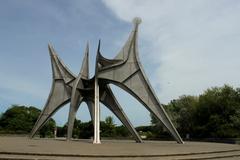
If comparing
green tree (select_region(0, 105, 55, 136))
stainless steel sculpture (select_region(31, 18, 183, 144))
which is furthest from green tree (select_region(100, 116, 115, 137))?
stainless steel sculpture (select_region(31, 18, 183, 144))

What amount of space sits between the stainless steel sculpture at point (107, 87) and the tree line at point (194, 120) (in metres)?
13.8

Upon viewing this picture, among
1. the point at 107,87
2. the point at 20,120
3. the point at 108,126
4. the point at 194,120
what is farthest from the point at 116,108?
the point at 20,120

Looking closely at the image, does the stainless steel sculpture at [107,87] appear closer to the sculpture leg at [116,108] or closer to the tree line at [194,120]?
the sculpture leg at [116,108]

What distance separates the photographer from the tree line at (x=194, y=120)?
4450cm

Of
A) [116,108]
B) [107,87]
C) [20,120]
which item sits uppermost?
[20,120]

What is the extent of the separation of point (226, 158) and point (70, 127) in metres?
13.8

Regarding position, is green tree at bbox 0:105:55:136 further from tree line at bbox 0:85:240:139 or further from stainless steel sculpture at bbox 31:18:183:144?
stainless steel sculpture at bbox 31:18:183:144

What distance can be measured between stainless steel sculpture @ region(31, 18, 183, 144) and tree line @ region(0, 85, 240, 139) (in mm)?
13827

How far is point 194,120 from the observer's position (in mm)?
50688

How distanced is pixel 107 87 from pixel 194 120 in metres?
23.4

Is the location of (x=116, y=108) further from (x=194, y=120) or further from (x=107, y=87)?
(x=194, y=120)

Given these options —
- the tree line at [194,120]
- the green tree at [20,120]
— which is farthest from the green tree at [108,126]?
the green tree at [20,120]

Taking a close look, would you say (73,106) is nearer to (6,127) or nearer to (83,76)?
(83,76)

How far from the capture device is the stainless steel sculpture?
2762 centimetres
